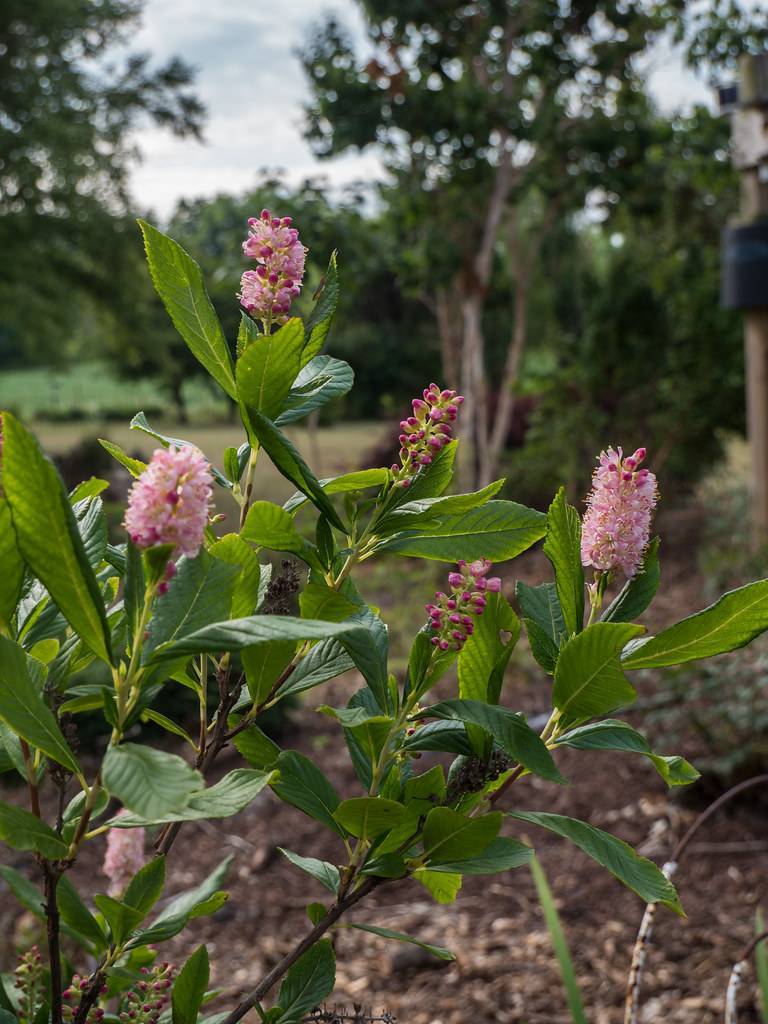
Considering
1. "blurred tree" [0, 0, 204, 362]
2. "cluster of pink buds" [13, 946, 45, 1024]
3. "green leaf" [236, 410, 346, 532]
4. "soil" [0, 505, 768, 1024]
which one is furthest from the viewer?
"blurred tree" [0, 0, 204, 362]

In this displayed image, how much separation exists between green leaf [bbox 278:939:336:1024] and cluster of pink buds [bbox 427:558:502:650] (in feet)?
0.94

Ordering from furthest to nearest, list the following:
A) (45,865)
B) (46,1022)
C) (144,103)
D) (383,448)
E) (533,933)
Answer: (144,103), (383,448), (533,933), (46,1022), (45,865)

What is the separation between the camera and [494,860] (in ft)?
2.22

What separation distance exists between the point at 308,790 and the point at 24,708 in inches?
8.9

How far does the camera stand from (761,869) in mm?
2961

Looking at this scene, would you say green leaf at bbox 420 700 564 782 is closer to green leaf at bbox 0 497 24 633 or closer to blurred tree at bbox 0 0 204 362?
green leaf at bbox 0 497 24 633

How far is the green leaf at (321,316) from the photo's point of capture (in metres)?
0.65

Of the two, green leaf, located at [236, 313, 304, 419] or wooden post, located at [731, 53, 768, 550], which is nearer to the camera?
Result: green leaf, located at [236, 313, 304, 419]

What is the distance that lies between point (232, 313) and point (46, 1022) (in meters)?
7.01

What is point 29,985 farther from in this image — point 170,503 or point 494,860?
point 170,503

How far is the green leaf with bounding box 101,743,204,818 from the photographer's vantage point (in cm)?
43

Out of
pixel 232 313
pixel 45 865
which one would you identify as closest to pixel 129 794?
pixel 45 865

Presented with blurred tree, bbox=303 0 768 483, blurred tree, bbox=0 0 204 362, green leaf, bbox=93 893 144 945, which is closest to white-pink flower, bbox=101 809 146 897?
green leaf, bbox=93 893 144 945

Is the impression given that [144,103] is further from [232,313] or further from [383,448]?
[232,313]
